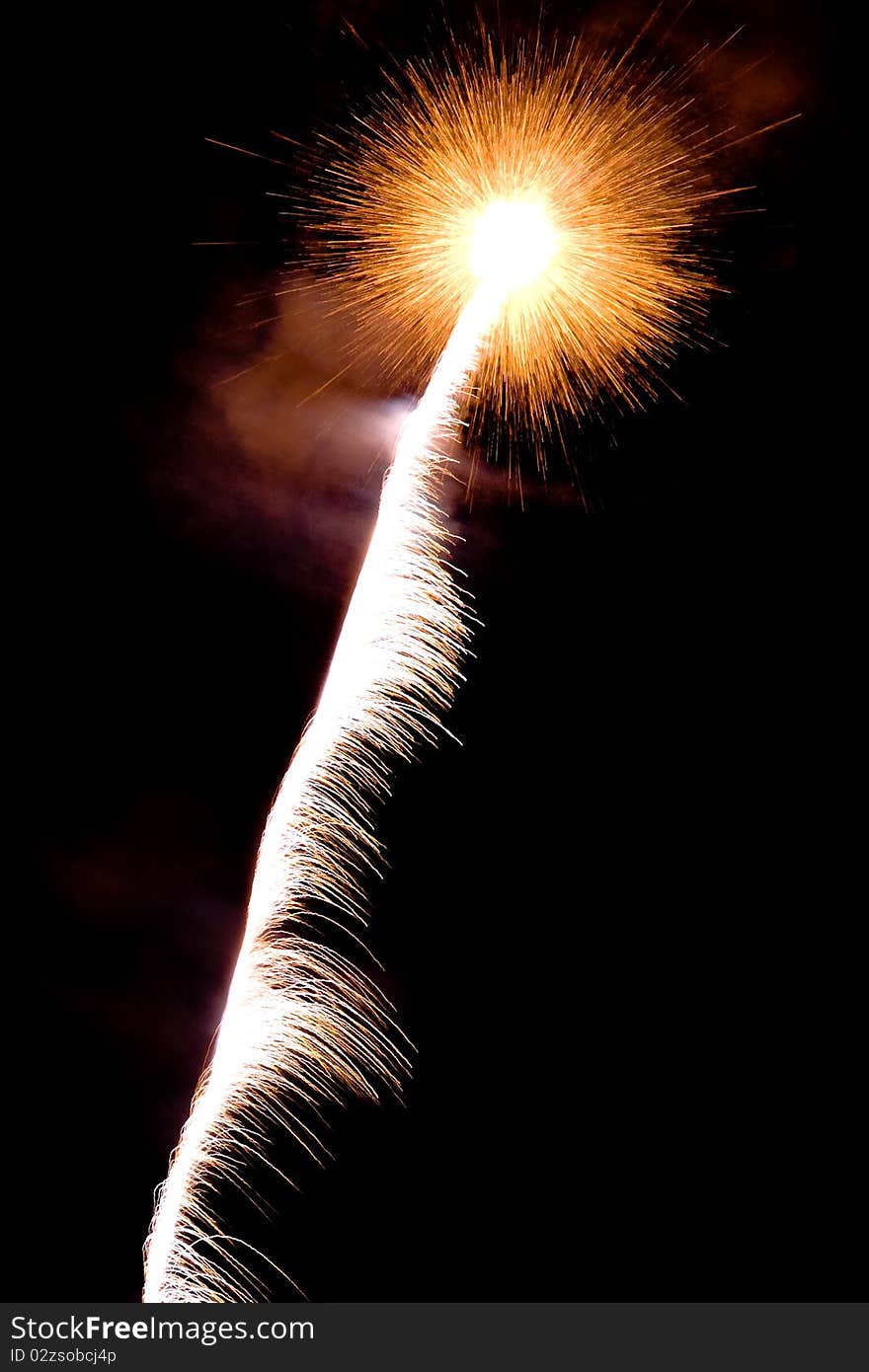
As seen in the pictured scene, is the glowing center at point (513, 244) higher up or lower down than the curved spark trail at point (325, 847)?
higher up

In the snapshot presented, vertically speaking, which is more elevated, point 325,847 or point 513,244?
point 513,244

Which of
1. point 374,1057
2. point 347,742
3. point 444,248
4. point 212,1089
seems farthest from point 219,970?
point 444,248

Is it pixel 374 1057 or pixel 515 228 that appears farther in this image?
pixel 515 228

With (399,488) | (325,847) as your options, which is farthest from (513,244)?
(325,847)

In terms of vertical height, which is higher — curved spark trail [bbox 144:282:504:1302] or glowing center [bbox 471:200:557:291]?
glowing center [bbox 471:200:557:291]

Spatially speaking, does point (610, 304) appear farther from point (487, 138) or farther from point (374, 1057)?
point (374, 1057)

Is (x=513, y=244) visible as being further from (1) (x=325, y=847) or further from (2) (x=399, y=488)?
(1) (x=325, y=847)
